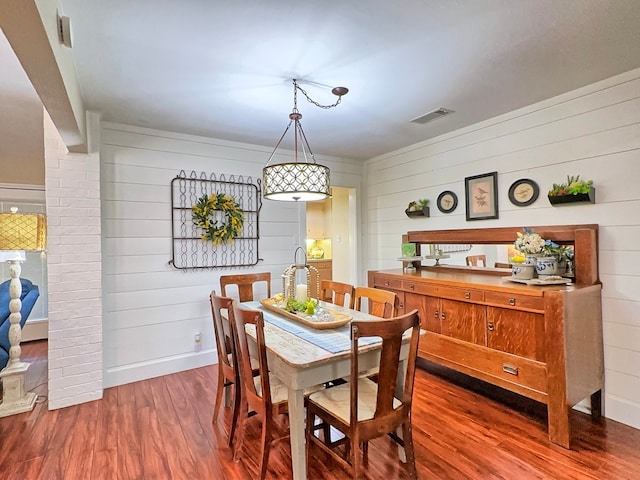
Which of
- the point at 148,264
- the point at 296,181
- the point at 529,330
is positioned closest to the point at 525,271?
the point at 529,330

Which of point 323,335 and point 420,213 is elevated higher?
point 420,213

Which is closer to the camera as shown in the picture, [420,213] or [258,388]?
[258,388]

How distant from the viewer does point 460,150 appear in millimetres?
3625

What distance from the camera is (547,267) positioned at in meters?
2.63

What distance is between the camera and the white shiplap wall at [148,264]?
10.9ft

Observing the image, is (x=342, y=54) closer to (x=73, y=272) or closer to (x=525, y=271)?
(x=525, y=271)

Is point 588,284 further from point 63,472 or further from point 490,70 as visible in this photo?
point 63,472

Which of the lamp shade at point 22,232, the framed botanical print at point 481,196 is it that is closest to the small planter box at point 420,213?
the framed botanical print at point 481,196

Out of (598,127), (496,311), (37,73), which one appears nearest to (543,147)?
(598,127)

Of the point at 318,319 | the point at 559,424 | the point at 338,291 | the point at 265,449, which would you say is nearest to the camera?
the point at 265,449

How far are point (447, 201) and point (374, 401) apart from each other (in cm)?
254

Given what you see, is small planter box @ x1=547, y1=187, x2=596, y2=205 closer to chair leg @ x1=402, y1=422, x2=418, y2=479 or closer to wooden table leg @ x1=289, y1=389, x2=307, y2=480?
chair leg @ x1=402, y1=422, x2=418, y2=479

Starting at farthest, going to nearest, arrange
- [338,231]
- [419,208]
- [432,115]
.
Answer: [338,231] → [419,208] → [432,115]

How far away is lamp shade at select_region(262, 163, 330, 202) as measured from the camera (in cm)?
225
